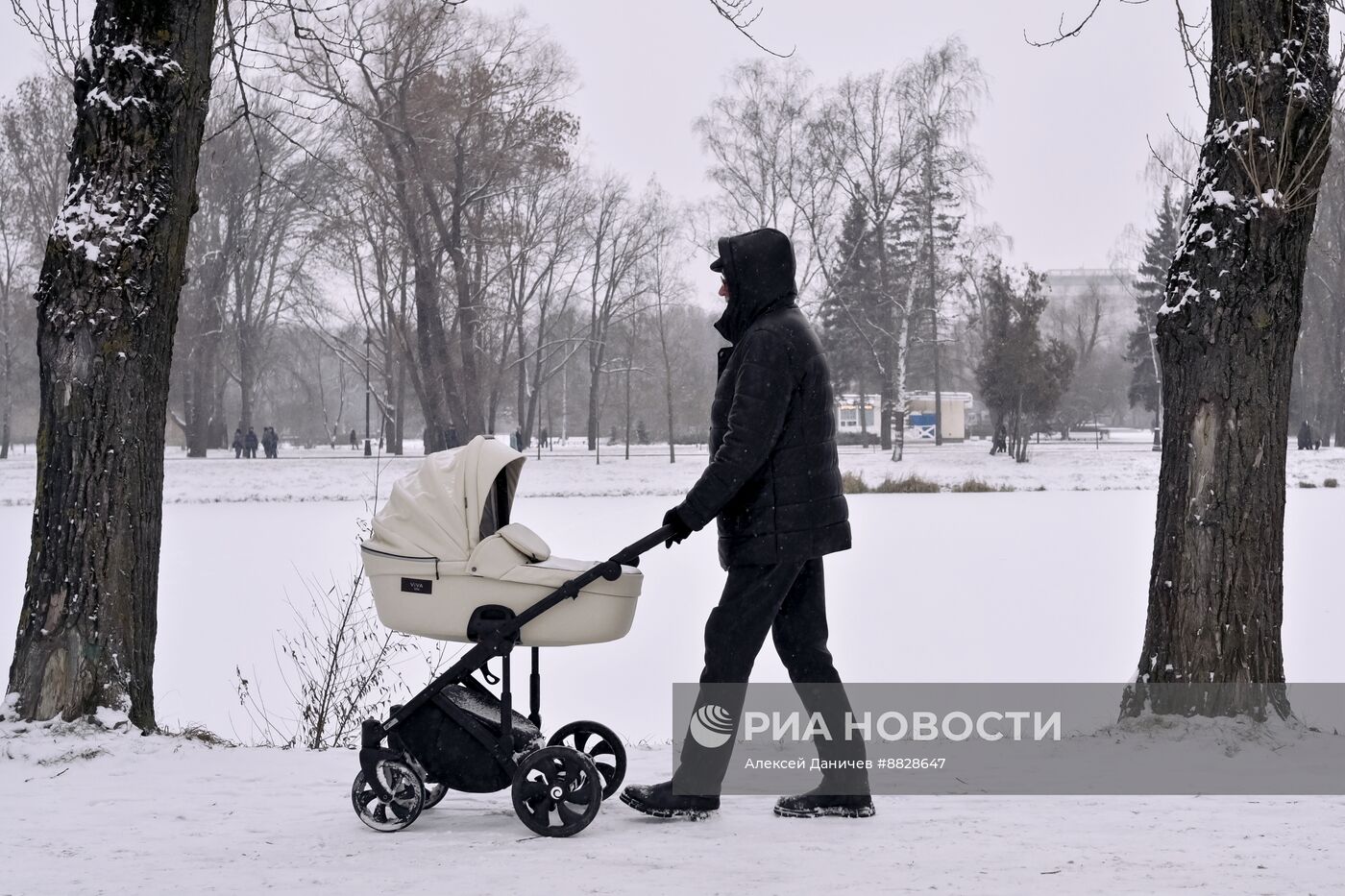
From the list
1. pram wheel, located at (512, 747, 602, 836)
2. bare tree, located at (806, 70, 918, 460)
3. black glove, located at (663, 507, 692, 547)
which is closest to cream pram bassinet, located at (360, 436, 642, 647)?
black glove, located at (663, 507, 692, 547)

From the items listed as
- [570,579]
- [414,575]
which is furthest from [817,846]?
[414,575]

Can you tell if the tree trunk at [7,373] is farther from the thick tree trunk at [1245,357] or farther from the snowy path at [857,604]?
the thick tree trunk at [1245,357]

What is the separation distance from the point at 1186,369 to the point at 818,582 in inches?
85.5

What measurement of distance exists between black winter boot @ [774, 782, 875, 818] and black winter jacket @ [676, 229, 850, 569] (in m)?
0.83

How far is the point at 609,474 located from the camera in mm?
32219

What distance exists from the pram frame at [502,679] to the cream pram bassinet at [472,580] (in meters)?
0.04

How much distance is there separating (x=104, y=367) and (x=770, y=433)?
290 centimetres

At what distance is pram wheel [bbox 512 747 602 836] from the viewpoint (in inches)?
152

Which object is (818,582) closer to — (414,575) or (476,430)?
(414,575)

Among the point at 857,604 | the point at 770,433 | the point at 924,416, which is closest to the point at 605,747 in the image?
the point at 770,433

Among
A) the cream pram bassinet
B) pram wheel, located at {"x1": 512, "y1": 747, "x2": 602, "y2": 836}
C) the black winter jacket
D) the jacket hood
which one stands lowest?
pram wheel, located at {"x1": 512, "y1": 747, "x2": 602, "y2": 836}

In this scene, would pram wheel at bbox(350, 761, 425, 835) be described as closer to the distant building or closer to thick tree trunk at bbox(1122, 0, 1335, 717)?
thick tree trunk at bbox(1122, 0, 1335, 717)

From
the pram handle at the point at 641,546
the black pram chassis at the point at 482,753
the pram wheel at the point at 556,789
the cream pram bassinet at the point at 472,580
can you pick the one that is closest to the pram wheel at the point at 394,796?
the black pram chassis at the point at 482,753

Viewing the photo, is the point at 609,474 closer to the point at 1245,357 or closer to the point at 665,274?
the point at 665,274
